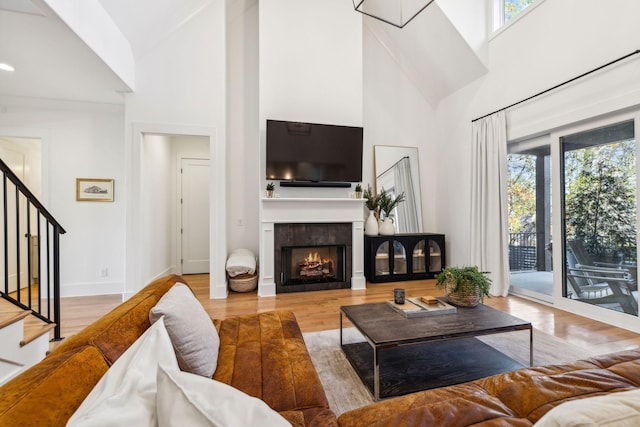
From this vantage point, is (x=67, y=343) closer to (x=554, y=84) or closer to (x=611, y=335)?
(x=611, y=335)

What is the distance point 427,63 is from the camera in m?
4.90

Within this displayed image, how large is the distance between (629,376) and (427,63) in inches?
197

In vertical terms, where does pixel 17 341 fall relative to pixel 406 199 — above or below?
below

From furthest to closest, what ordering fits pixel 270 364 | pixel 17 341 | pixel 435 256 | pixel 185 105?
1. pixel 435 256
2. pixel 185 105
3. pixel 17 341
4. pixel 270 364

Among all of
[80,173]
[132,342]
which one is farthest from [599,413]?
Answer: [80,173]

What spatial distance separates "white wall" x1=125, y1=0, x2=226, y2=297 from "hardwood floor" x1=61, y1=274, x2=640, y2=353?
428mm

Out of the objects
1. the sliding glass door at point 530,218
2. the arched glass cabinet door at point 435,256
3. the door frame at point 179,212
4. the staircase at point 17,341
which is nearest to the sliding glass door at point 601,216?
the sliding glass door at point 530,218

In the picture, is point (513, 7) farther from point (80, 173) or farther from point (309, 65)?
point (80, 173)

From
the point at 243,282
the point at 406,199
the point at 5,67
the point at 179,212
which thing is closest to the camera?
the point at 5,67

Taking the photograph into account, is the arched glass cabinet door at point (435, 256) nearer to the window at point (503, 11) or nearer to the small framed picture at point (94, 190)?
the window at point (503, 11)

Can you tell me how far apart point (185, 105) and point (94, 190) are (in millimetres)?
1721

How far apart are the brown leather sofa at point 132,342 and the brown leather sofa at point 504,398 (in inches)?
8.4

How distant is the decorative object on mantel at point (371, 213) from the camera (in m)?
4.75

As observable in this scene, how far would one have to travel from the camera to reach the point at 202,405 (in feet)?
2.01
